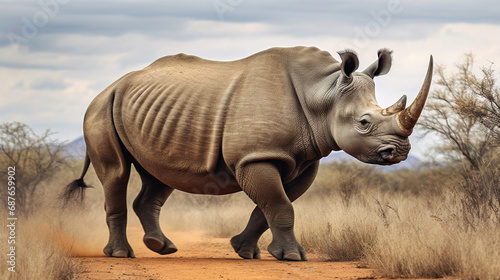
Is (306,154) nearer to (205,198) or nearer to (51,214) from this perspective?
(51,214)

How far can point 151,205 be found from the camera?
38.1 ft

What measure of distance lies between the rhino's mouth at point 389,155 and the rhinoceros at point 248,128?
0.01m

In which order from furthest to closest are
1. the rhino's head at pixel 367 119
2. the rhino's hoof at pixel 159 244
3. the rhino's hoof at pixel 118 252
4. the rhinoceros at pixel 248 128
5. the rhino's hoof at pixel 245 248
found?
the rhino's hoof at pixel 118 252 < the rhino's hoof at pixel 159 244 < the rhino's hoof at pixel 245 248 < the rhinoceros at pixel 248 128 < the rhino's head at pixel 367 119

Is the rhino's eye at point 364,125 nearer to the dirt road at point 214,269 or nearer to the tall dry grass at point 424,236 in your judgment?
the tall dry grass at point 424,236

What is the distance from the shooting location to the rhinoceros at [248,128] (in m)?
9.52

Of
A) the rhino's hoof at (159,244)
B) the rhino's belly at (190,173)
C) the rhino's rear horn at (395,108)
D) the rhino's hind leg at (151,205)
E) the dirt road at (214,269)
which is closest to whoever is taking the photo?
the dirt road at (214,269)

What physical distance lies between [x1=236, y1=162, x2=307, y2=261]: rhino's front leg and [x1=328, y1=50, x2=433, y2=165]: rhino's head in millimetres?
878

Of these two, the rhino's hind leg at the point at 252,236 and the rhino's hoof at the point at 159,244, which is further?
the rhino's hoof at the point at 159,244

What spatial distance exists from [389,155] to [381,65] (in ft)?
5.47

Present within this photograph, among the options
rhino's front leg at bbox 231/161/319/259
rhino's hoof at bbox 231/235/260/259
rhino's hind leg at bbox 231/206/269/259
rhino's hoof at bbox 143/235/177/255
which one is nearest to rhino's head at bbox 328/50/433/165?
rhino's front leg at bbox 231/161/319/259

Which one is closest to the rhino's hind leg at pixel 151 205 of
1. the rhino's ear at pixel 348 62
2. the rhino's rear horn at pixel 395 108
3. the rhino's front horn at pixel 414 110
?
the rhino's ear at pixel 348 62

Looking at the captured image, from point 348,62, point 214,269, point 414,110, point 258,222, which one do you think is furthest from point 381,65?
point 214,269

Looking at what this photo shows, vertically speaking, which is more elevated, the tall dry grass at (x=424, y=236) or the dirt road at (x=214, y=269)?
the tall dry grass at (x=424, y=236)

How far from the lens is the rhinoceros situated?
31.2 ft
